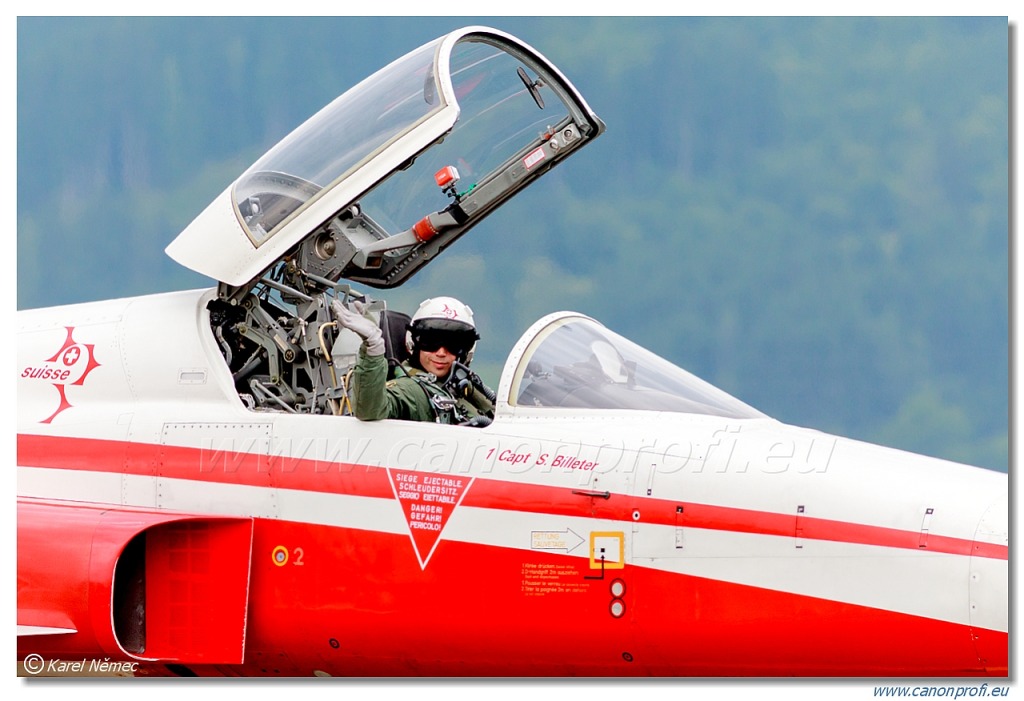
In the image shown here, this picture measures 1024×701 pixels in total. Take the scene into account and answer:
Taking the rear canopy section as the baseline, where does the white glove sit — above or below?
below

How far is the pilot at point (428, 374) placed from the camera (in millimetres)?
5953

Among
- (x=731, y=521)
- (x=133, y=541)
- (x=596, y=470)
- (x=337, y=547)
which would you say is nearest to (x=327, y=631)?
(x=337, y=547)

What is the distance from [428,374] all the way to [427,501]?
1.07 meters

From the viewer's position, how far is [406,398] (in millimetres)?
6355

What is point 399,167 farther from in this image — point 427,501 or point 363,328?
point 427,501

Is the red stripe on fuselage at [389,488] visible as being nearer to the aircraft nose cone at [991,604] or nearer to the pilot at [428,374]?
the aircraft nose cone at [991,604]

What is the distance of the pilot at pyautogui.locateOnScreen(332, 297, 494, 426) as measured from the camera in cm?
595

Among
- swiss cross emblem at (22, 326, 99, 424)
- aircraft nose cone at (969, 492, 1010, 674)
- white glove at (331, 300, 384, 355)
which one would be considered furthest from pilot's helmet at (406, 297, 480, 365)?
aircraft nose cone at (969, 492, 1010, 674)

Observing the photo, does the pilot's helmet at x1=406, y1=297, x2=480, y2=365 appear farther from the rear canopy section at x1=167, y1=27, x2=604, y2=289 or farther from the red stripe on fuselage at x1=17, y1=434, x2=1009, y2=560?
the red stripe on fuselage at x1=17, y1=434, x2=1009, y2=560

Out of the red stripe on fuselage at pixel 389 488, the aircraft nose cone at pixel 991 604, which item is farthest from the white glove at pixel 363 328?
the aircraft nose cone at pixel 991 604

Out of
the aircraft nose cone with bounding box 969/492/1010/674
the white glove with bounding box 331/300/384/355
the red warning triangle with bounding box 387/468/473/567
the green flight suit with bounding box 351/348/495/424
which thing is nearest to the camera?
the aircraft nose cone with bounding box 969/492/1010/674

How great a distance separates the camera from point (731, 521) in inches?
215

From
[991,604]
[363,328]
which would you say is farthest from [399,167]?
[991,604]

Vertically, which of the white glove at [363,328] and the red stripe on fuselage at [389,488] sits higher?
the white glove at [363,328]
